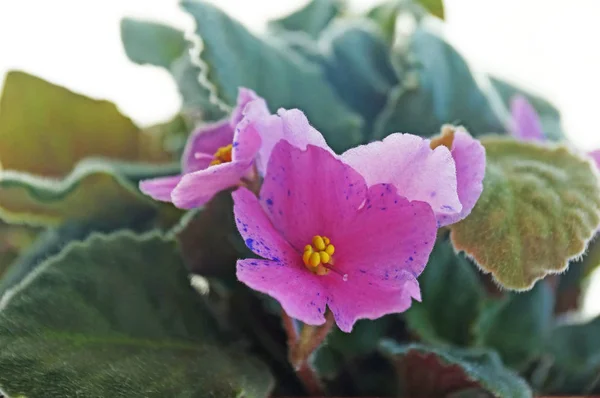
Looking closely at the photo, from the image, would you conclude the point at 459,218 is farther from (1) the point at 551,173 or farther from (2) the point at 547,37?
(2) the point at 547,37

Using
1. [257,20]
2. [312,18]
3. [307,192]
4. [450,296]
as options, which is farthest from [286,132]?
[257,20]

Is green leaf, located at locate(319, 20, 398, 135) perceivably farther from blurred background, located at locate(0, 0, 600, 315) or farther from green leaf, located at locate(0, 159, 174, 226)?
blurred background, located at locate(0, 0, 600, 315)

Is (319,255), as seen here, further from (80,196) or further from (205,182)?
(80,196)

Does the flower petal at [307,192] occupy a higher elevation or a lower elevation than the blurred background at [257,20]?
higher

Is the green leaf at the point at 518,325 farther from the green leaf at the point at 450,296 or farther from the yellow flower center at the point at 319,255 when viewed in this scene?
the yellow flower center at the point at 319,255

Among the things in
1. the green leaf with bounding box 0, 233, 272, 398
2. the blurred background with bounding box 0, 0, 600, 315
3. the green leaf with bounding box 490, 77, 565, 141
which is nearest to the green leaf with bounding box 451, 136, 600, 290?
the green leaf with bounding box 0, 233, 272, 398

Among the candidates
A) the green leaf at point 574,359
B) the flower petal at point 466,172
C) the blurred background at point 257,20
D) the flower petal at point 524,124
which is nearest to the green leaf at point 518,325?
the green leaf at point 574,359

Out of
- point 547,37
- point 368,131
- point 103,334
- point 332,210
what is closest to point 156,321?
point 103,334
